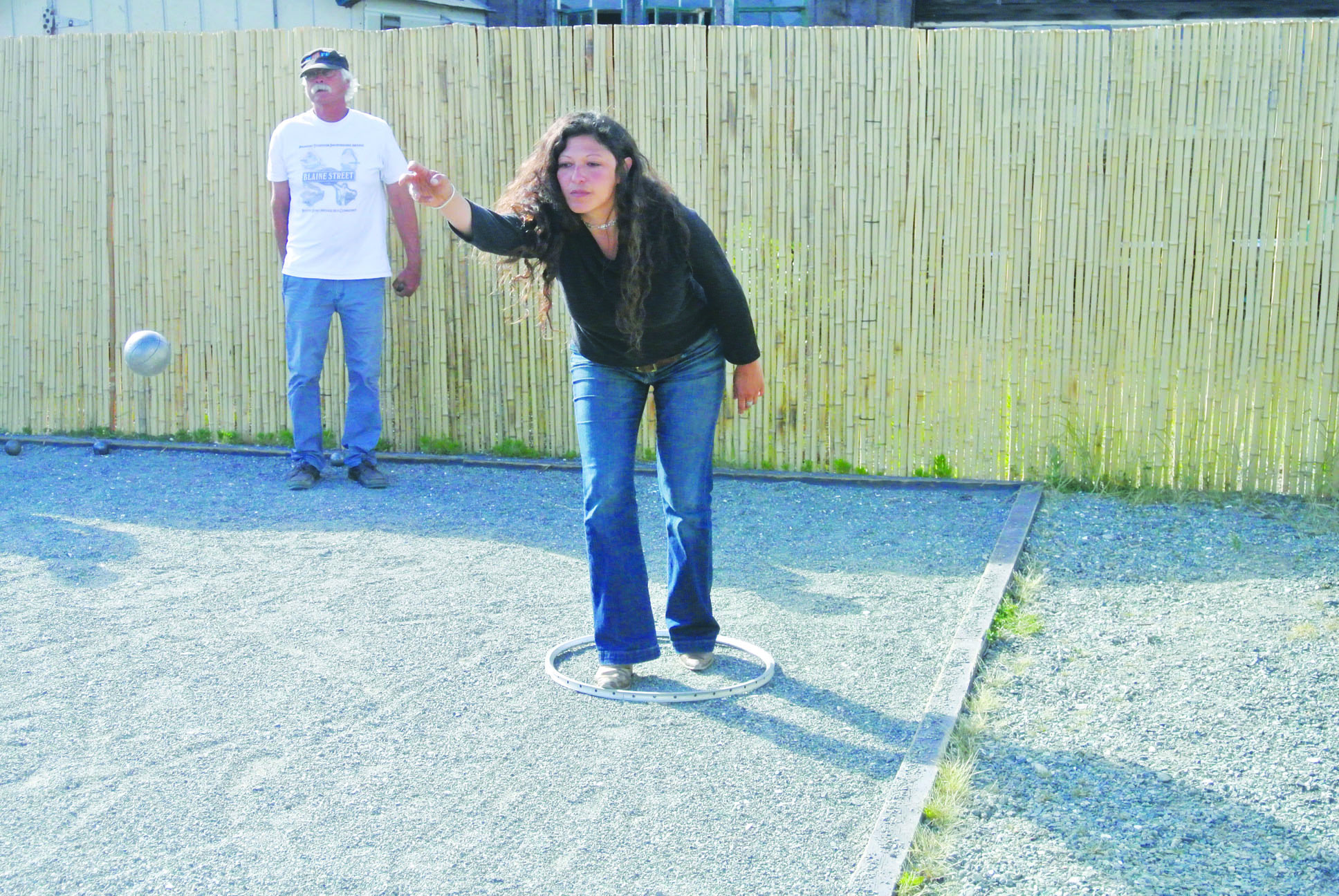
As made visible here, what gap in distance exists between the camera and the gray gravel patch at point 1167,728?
3494mm

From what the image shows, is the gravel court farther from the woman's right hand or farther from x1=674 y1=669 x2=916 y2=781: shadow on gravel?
the woman's right hand

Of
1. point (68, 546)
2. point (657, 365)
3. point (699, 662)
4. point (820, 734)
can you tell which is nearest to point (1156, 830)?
point (820, 734)

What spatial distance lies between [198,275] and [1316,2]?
8.24 metres

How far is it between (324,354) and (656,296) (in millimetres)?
4055

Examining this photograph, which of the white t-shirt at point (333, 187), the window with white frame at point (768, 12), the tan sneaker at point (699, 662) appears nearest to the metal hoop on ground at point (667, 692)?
the tan sneaker at point (699, 662)

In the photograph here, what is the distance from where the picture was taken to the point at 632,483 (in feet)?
15.4

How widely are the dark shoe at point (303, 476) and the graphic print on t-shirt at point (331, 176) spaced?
4.85ft

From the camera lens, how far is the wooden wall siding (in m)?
7.56

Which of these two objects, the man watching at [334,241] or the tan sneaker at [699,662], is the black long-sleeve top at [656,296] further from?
the man watching at [334,241]

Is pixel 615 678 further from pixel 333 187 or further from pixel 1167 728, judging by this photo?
pixel 333 187

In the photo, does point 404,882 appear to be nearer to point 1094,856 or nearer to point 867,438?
point 1094,856

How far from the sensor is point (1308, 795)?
3.88 m

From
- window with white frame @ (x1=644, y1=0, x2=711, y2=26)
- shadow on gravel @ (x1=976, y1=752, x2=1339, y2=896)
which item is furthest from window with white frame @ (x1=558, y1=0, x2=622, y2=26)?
shadow on gravel @ (x1=976, y1=752, x2=1339, y2=896)

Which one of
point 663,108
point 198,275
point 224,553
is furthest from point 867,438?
point 198,275
